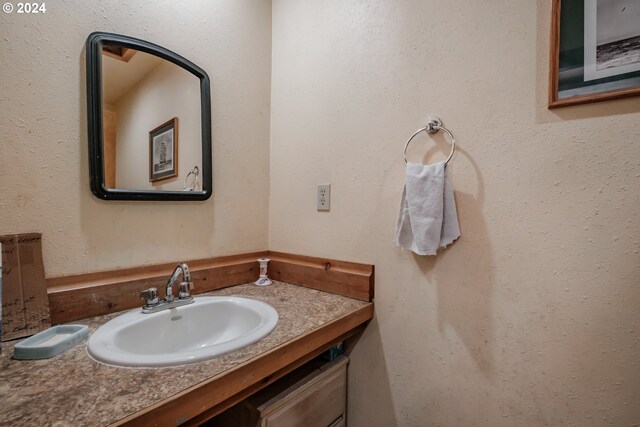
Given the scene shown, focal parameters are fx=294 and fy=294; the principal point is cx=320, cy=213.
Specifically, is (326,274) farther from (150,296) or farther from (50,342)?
(50,342)

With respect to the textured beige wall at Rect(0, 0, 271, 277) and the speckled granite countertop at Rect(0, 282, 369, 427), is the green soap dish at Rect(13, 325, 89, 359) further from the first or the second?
the textured beige wall at Rect(0, 0, 271, 277)

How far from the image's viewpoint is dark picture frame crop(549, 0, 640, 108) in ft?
2.23

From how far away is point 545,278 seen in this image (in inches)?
31.1

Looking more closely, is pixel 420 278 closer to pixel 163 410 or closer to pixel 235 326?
pixel 235 326

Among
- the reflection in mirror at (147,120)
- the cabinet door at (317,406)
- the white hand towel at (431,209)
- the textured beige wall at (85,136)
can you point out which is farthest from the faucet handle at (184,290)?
the white hand towel at (431,209)

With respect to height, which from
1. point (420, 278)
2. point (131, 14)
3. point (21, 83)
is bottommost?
point (420, 278)

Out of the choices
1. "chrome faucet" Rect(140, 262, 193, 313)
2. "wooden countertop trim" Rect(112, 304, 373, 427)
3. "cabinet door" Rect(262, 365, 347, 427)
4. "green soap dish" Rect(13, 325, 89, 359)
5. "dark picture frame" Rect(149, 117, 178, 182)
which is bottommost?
"cabinet door" Rect(262, 365, 347, 427)

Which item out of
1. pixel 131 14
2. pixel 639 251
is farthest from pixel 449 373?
pixel 131 14

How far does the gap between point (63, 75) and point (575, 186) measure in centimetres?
144

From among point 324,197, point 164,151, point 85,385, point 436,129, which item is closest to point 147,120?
point 164,151

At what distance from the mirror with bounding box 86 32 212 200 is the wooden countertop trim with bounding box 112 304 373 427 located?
66cm

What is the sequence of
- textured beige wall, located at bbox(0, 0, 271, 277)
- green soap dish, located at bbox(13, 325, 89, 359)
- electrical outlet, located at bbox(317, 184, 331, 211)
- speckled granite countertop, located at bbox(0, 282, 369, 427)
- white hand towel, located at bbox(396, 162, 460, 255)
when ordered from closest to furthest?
speckled granite countertop, located at bbox(0, 282, 369, 427)
green soap dish, located at bbox(13, 325, 89, 359)
textured beige wall, located at bbox(0, 0, 271, 277)
white hand towel, located at bbox(396, 162, 460, 255)
electrical outlet, located at bbox(317, 184, 331, 211)

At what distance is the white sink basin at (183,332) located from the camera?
0.67 metres

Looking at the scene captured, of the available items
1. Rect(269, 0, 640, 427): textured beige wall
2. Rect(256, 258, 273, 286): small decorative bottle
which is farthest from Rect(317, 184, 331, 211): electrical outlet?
Rect(256, 258, 273, 286): small decorative bottle
